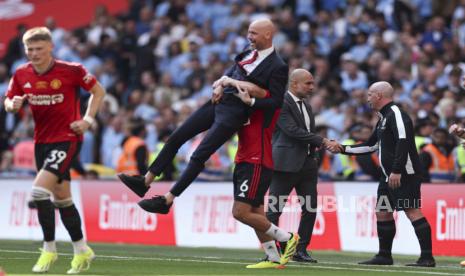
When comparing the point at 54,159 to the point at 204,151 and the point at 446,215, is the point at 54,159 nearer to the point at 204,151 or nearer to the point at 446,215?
the point at 204,151

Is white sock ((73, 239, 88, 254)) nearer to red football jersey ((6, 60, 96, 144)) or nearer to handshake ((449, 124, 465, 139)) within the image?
red football jersey ((6, 60, 96, 144))

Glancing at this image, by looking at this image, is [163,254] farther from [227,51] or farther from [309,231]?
[227,51]

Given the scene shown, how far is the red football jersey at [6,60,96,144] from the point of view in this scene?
44.8 ft

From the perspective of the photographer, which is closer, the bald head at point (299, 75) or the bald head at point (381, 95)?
the bald head at point (381, 95)

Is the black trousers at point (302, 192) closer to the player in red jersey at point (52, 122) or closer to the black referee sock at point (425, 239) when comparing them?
the black referee sock at point (425, 239)

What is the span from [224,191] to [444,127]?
3.71m

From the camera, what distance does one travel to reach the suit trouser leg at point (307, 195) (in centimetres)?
1652

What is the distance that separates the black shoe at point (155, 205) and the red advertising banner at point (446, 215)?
589 cm

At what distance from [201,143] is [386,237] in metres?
3.04

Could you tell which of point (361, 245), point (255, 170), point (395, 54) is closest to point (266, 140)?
point (255, 170)

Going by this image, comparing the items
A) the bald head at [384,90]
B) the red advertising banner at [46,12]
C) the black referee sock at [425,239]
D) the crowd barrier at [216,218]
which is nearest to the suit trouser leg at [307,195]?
the bald head at [384,90]

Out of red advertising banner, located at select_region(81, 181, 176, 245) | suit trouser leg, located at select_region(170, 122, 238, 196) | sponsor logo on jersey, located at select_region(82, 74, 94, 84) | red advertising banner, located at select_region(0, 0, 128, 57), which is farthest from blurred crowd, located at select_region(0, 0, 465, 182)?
sponsor logo on jersey, located at select_region(82, 74, 94, 84)

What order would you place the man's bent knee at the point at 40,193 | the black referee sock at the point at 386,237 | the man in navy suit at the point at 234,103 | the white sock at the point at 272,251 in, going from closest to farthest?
the man's bent knee at the point at 40,193, the man in navy suit at the point at 234,103, the white sock at the point at 272,251, the black referee sock at the point at 386,237

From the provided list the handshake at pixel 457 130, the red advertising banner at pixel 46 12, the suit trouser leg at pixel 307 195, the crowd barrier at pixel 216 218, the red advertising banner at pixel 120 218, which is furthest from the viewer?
the red advertising banner at pixel 46 12
